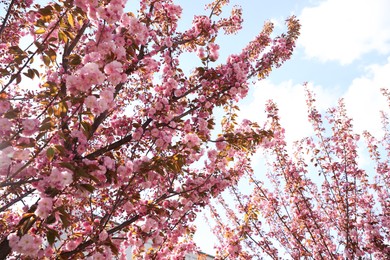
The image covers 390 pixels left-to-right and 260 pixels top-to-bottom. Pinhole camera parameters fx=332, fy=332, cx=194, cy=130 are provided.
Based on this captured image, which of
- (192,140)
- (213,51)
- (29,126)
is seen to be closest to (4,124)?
(29,126)

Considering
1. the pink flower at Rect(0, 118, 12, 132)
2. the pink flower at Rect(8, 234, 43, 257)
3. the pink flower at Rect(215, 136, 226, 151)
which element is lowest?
the pink flower at Rect(8, 234, 43, 257)

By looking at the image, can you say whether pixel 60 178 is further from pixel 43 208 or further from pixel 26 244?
pixel 26 244

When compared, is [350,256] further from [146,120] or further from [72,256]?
[72,256]

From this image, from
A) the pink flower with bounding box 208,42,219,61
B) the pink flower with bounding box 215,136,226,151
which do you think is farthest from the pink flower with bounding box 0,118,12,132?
the pink flower with bounding box 208,42,219,61

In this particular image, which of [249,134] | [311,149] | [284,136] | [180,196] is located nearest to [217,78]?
[249,134]

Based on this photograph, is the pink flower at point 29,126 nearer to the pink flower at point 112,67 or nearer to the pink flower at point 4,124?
the pink flower at point 4,124

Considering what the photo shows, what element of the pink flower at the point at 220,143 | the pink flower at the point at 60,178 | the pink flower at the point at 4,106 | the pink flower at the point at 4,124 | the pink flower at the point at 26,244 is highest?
the pink flower at the point at 4,106

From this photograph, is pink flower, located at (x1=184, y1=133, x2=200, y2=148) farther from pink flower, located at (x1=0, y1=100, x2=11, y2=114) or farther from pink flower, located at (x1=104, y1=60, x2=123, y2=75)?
pink flower, located at (x1=0, y1=100, x2=11, y2=114)

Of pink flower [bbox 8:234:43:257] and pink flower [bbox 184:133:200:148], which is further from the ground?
pink flower [bbox 184:133:200:148]

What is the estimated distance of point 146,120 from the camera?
4.53 metres

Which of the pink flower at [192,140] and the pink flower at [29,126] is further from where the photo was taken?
the pink flower at [192,140]

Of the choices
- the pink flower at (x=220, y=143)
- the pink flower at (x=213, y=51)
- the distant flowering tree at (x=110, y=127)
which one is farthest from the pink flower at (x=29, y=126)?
the pink flower at (x=213, y=51)

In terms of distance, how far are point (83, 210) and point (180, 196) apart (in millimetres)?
1414

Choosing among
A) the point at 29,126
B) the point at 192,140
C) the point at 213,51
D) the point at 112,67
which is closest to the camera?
the point at 29,126
